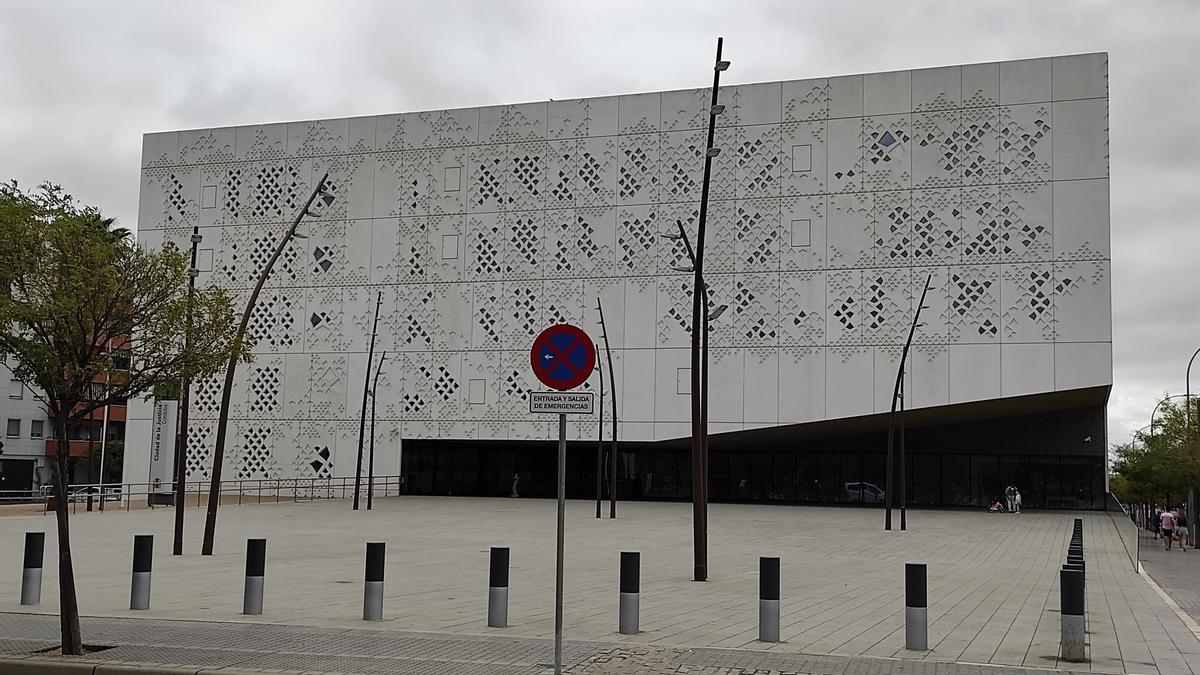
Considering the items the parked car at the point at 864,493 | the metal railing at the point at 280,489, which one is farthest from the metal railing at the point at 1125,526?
the metal railing at the point at 280,489

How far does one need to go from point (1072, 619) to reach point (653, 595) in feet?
21.1

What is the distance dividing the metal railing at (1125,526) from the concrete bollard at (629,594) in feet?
50.4

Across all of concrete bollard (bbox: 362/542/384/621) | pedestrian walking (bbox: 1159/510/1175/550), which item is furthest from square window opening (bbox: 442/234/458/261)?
concrete bollard (bbox: 362/542/384/621)

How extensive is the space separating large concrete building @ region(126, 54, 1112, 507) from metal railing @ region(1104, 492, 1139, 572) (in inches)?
33.4

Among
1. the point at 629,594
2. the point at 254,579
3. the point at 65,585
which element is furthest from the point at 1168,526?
the point at 65,585

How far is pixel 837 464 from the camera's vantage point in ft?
177

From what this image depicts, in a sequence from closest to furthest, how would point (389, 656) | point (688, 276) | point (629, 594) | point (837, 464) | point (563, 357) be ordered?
1. point (563, 357)
2. point (389, 656)
3. point (629, 594)
4. point (688, 276)
5. point (837, 464)

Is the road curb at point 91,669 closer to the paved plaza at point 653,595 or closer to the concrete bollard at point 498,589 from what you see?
the paved plaza at point 653,595

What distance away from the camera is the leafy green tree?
10297 mm

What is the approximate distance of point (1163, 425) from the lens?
5350 cm

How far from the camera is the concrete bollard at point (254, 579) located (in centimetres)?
1299

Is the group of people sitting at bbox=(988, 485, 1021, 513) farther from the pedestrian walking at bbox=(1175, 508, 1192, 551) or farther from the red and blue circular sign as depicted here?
the red and blue circular sign

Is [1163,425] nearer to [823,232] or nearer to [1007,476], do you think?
[1007,476]

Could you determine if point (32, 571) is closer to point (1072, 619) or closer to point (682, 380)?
point (1072, 619)
